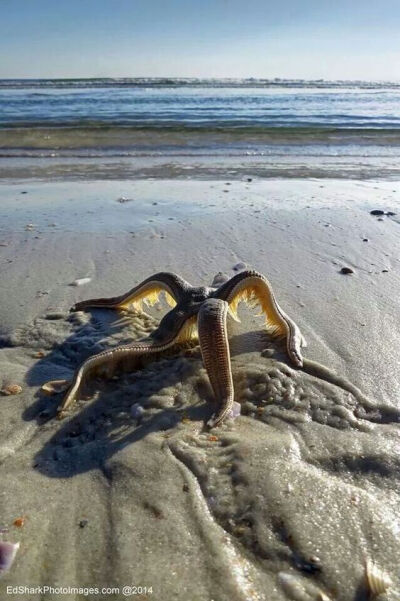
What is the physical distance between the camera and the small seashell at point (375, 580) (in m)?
2.21

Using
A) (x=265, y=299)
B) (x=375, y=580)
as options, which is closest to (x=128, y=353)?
(x=265, y=299)

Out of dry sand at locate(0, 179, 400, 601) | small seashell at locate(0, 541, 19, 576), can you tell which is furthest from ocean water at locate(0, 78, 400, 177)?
small seashell at locate(0, 541, 19, 576)

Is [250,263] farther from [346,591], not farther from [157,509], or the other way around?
[346,591]

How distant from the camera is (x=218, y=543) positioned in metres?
2.43

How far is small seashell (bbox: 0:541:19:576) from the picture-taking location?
231cm

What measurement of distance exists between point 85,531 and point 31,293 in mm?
3206

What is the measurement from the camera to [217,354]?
11.6 feet

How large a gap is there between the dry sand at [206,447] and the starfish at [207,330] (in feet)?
0.39

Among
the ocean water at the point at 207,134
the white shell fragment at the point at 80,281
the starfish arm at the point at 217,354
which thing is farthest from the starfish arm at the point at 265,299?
the ocean water at the point at 207,134

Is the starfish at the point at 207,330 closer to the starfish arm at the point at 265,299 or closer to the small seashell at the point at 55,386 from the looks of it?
the starfish arm at the point at 265,299

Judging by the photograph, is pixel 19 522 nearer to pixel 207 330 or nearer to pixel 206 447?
pixel 206 447

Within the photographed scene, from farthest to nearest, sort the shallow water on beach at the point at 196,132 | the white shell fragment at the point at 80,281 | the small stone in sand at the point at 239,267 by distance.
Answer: the shallow water on beach at the point at 196,132 → the small stone in sand at the point at 239,267 → the white shell fragment at the point at 80,281

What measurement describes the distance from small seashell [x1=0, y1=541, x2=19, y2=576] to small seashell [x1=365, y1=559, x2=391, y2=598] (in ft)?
4.92

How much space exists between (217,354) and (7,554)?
1.68 meters
